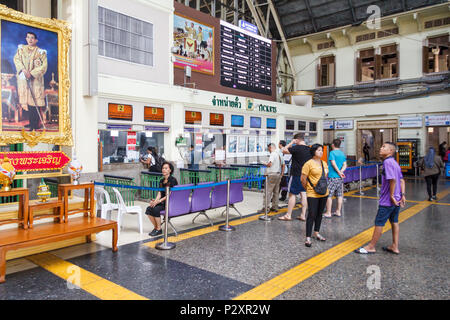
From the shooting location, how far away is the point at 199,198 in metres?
6.41

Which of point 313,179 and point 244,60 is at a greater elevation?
point 244,60

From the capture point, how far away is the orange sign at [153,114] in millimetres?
10656

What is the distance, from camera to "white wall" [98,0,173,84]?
31.7 ft

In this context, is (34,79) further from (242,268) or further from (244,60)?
(244,60)

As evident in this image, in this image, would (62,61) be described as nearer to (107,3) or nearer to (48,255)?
(48,255)

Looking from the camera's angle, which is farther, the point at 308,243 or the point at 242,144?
the point at 242,144

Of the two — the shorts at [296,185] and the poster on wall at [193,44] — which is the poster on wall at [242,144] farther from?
the shorts at [296,185]

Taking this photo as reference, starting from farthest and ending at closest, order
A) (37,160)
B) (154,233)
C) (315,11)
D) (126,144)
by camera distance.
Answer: (315,11), (126,144), (154,233), (37,160)

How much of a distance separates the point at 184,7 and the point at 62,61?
7534 millimetres

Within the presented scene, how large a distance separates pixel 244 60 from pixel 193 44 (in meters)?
2.98

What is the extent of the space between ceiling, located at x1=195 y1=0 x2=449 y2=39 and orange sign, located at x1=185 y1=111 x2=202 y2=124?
7.05 metres

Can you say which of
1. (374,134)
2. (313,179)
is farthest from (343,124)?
(313,179)

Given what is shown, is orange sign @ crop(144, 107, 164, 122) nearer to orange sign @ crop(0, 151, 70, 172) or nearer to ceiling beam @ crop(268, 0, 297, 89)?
orange sign @ crop(0, 151, 70, 172)
